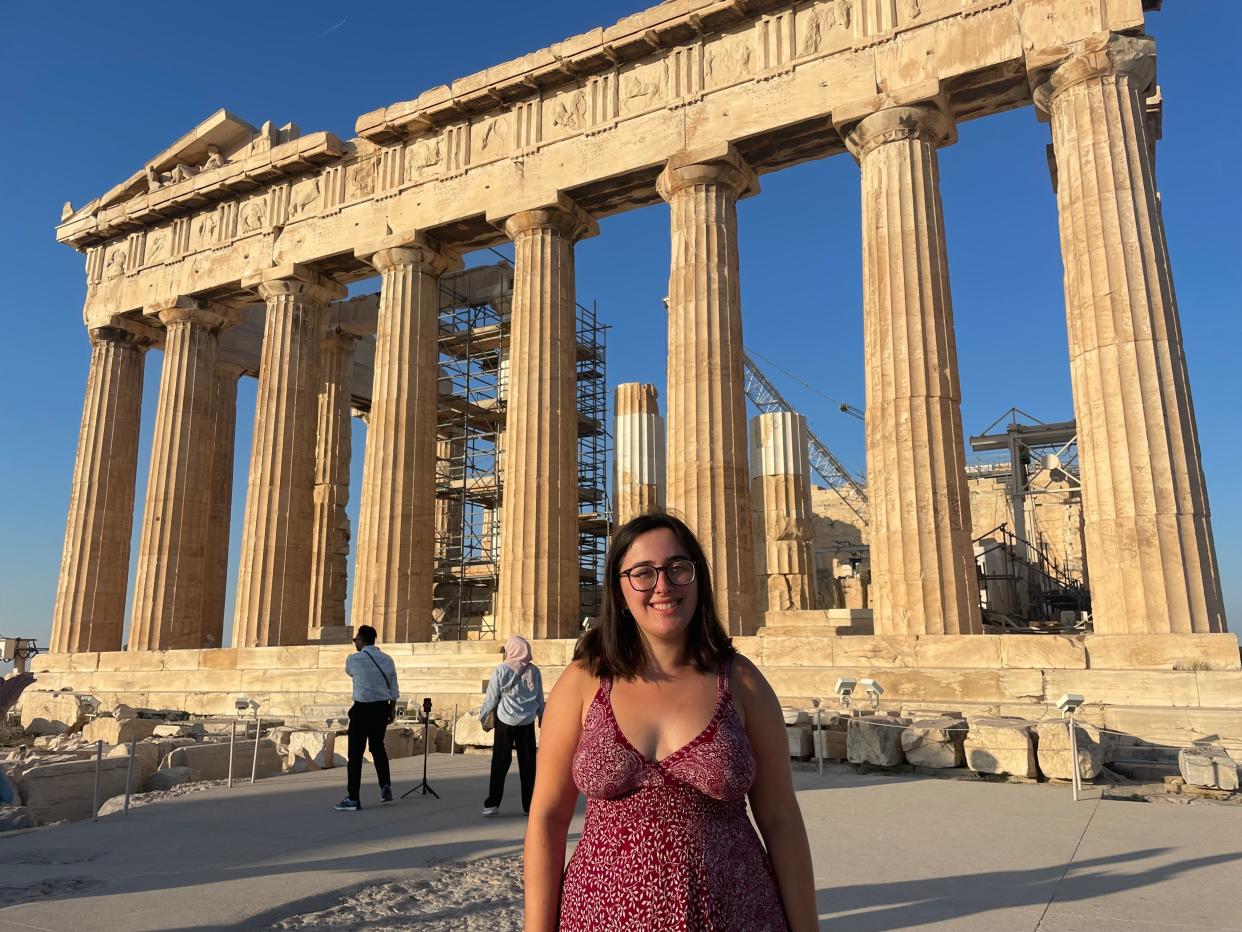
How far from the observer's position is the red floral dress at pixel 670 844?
2137 millimetres

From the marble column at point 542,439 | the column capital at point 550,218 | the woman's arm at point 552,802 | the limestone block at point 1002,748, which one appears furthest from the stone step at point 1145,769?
the column capital at point 550,218

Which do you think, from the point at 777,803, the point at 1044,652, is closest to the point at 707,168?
the point at 1044,652

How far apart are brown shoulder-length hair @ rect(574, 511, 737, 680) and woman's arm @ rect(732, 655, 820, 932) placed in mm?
109

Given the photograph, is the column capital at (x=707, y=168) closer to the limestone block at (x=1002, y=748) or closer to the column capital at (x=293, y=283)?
the column capital at (x=293, y=283)

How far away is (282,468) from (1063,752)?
19186 millimetres

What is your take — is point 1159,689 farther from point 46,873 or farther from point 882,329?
point 46,873

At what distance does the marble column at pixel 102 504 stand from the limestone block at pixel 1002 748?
950 inches

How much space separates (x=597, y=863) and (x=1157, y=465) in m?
14.2

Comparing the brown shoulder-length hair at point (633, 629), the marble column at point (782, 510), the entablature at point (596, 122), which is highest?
the entablature at point (596, 122)

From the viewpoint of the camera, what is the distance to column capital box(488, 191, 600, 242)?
20.4 metres

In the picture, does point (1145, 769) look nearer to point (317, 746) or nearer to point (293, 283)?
point (317, 746)

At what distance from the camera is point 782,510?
86.1 feet

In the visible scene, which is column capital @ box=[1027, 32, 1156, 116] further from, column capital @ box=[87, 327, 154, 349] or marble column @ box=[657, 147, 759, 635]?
column capital @ box=[87, 327, 154, 349]

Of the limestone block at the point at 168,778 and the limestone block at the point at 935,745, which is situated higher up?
the limestone block at the point at 935,745
